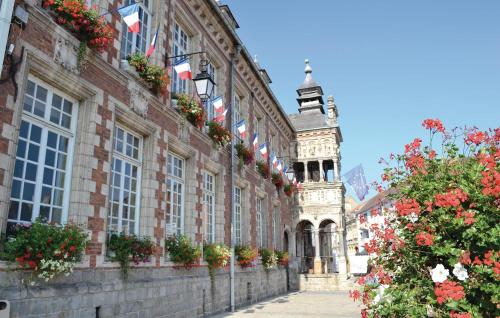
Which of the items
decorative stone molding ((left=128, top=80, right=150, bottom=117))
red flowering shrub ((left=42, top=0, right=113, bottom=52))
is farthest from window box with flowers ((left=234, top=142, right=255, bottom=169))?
red flowering shrub ((left=42, top=0, right=113, bottom=52))

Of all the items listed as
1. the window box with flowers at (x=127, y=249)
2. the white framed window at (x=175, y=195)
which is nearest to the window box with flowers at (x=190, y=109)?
the white framed window at (x=175, y=195)

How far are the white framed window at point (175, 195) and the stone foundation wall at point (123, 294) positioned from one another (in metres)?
0.95

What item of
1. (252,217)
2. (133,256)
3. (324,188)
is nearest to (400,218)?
(133,256)

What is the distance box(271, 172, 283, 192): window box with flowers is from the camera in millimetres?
17141

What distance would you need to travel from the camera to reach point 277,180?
17328 mm

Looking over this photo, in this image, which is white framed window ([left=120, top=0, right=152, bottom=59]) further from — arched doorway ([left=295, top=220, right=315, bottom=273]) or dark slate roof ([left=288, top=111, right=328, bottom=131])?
dark slate roof ([left=288, top=111, right=328, bottom=131])

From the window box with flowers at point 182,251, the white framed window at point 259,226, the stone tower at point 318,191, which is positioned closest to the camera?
the window box with flowers at point 182,251

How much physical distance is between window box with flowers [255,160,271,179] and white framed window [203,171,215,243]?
4.35 meters

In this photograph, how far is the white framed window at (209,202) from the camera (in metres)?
10.6

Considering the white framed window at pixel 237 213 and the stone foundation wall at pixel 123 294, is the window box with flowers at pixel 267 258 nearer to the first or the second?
the white framed window at pixel 237 213

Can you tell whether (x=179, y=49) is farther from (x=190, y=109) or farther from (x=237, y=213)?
(x=237, y=213)

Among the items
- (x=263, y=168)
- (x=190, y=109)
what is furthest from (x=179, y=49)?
(x=263, y=168)

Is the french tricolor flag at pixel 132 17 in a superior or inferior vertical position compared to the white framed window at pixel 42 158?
superior

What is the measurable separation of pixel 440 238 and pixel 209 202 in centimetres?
743
